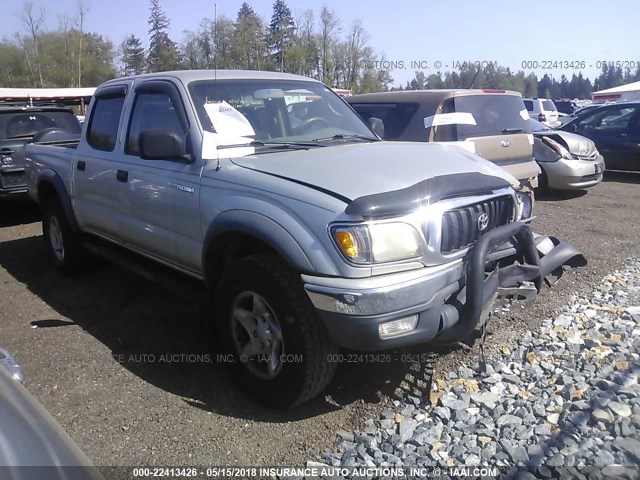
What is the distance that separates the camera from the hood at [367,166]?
301 centimetres

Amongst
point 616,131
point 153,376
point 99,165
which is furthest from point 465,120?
point 616,131

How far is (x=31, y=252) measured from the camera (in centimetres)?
698

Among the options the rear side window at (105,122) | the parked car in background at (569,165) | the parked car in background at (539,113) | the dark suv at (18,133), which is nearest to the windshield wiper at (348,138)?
the rear side window at (105,122)

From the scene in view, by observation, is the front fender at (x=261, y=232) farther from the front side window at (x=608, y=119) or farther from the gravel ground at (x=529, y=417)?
the front side window at (x=608, y=119)

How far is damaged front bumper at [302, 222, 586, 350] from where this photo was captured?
2705mm

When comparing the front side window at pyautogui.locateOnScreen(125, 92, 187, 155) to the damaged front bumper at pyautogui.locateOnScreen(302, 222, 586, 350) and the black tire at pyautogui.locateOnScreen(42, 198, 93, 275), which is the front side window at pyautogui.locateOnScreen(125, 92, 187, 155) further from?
the damaged front bumper at pyautogui.locateOnScreen(302, 222, 586, 350)

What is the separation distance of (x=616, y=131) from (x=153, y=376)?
36.5 ft

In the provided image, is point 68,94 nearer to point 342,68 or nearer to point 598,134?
point 342,68

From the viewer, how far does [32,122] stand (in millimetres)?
8758

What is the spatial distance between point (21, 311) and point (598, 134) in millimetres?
11351

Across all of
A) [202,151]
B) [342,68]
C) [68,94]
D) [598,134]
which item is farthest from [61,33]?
[202,151]

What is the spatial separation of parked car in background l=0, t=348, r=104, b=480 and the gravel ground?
4.94 feet

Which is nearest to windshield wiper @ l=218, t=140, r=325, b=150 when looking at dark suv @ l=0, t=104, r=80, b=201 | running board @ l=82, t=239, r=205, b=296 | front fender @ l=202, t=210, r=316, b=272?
front fender @ l=202, t=210, r=316, b=272

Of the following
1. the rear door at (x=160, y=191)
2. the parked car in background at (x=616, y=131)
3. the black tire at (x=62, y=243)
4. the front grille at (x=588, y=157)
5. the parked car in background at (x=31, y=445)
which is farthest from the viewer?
the parked car in background at (x=616, y=131)
